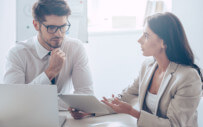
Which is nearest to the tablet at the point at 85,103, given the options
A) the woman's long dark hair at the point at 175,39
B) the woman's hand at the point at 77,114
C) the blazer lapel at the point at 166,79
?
the woman's hand at the point at 77,114

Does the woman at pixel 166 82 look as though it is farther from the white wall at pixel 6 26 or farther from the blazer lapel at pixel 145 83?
the white wall at pixel 6 26

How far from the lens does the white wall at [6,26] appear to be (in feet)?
8.34

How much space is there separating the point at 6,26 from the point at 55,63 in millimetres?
1247

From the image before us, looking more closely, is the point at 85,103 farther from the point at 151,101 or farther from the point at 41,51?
the point at 41,51

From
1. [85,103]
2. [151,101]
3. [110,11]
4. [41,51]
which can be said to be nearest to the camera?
[85,103]

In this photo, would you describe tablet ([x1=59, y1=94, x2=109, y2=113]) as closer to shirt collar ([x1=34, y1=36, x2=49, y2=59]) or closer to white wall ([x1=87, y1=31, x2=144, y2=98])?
shirt collar ([x1=34, y1=36, x2=49, y2=59])

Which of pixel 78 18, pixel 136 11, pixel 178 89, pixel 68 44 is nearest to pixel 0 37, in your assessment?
pixel 78 18

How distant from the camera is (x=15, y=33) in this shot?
A: 8.84 feet

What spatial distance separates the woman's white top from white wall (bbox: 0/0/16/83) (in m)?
1.79

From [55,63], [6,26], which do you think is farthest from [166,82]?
[6,26]

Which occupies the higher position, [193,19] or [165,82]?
[193,19]

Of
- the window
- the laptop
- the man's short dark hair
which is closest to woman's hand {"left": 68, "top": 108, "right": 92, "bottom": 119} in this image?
the laptop

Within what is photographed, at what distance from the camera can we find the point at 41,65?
181cm

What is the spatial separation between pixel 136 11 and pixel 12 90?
89.4 inches
